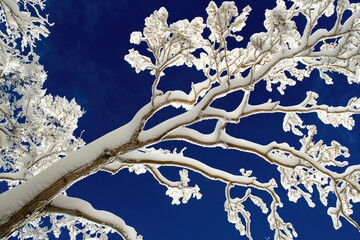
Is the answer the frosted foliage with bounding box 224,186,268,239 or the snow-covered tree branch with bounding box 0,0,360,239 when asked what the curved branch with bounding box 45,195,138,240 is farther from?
the frosted foliage with bounding box 224,186,268,239

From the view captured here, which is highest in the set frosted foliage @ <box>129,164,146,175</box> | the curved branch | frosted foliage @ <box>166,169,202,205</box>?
frosted foliage @ <box>129,164,146,175</box>

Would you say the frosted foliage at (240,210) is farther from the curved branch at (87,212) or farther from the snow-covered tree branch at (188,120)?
the curved branch at (87,212)

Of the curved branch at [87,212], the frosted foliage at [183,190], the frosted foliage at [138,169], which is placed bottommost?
the curved branch at [87,212]

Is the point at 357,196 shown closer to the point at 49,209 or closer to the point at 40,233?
the point at 49,209

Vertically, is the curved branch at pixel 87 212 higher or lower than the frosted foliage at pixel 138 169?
lower

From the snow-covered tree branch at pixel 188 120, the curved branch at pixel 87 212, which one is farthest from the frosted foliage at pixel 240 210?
the curved branch at pixel 87 212

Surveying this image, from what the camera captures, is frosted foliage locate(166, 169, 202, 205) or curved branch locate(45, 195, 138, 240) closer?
curved branch locate(45, 195, 138, 240)

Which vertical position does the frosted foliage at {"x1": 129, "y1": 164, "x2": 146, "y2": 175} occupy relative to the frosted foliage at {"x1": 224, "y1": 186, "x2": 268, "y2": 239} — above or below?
above

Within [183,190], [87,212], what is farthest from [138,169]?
[87,212]

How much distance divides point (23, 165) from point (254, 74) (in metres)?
4.76

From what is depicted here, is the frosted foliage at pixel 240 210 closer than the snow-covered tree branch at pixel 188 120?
No

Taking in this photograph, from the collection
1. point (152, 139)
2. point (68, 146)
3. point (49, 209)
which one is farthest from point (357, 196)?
point (68, 146)

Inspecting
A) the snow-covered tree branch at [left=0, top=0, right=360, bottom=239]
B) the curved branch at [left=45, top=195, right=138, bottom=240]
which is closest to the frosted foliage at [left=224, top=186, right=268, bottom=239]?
the snow-covered tree branch at [left=0, top=0, right=360, bottom=239]

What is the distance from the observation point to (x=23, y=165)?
6.75 m
